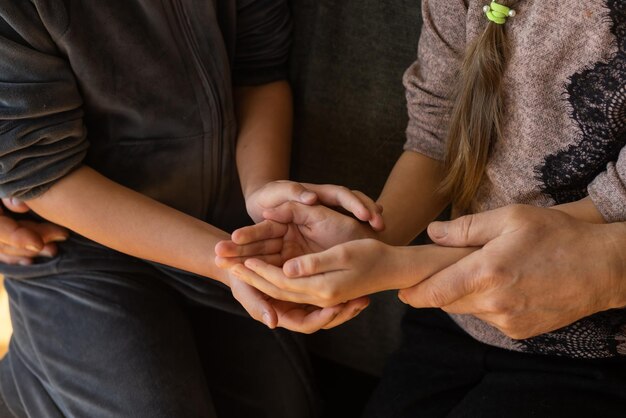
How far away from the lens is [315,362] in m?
1.38

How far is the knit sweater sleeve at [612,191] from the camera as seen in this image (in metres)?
0.75

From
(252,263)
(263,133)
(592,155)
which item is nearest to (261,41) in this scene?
(263,133)

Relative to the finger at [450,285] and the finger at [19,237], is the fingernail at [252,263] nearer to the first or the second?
the finger at [450,285]

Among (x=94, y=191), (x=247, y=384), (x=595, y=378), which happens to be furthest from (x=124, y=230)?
(x=595, y=378)

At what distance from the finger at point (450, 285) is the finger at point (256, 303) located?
166 millimetres

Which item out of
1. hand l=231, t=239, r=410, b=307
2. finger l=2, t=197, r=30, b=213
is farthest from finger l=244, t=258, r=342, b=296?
finger l=2, t=197, r=30, b=213

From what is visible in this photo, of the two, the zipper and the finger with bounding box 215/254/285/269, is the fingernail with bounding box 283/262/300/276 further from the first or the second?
the zipper

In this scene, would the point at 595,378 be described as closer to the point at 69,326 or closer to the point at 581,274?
the point at 581,274

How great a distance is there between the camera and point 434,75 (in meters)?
0.87

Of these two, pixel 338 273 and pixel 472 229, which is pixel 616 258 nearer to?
pixel 472 229

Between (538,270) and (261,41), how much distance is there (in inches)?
19.9

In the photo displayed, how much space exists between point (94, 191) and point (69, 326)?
192 millimetres

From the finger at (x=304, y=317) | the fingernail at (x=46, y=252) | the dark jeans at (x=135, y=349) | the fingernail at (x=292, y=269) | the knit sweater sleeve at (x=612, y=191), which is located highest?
the knit sweater sleeve at (x=612, y=191)

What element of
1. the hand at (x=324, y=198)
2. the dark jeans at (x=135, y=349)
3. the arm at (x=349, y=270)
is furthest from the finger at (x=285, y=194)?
the dark jeans at (x=135, y=349)
